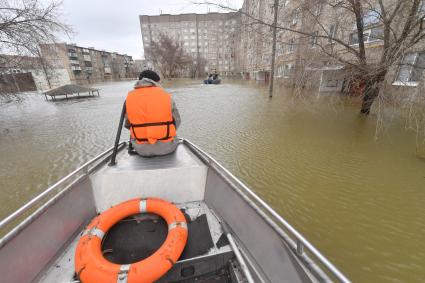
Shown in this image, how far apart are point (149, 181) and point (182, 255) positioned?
42.5 inches

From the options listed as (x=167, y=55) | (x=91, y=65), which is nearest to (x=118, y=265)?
(x=167, y=55)

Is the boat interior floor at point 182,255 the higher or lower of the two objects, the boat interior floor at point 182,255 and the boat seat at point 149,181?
the lower

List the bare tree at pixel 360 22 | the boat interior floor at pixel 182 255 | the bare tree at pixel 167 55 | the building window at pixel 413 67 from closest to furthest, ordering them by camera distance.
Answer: the boat interior floor at pixel 182 255 → the building window at pixel 413 67 → the bare tree at pixel 360 22 → the bare tree at pixel 167 55

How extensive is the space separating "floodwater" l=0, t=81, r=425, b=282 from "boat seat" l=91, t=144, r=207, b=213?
1.64 metres

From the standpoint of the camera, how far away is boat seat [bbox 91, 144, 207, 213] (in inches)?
101

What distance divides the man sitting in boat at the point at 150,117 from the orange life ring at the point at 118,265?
1.08 m

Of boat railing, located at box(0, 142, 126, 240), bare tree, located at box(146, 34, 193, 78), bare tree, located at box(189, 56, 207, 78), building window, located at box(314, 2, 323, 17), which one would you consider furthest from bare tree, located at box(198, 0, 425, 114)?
bare tree, located at box(189, 56, 207, 78)

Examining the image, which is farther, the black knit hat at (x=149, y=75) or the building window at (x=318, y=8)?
the building window at (x=318, y=8)

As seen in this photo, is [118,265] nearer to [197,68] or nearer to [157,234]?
[157,234]

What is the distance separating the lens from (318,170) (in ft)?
14.9

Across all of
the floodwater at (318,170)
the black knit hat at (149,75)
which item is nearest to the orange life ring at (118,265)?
the black knit hat at (149,75)

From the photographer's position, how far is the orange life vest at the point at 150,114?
8.50 ft

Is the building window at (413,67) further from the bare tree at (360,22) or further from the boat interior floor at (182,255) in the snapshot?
the boat interior floor at (182,255)

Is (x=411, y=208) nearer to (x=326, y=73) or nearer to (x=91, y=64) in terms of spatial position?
(x=326, y=73)
